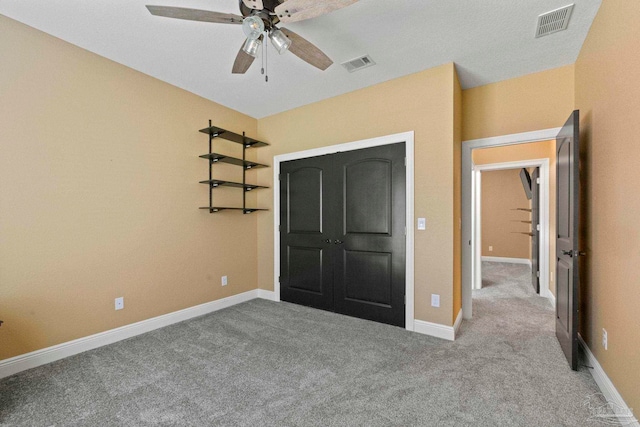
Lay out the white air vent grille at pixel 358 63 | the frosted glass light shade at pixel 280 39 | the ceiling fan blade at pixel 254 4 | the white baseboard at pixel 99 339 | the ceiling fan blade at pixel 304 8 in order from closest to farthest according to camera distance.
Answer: the ceiling fan blade at pixel 304 8 < the ceiling fan blade at pixel 254 4 < the frosted glass light shade at pixel 280 39 < the white baseboard at pixel 99 339 < the white air vent grille at pixel 358 63

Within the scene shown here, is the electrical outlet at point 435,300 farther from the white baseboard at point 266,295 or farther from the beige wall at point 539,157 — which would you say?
the white baseboard at point 266,295

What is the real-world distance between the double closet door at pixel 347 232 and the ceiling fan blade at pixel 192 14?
78.0 inches

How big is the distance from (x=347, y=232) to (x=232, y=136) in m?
1.94

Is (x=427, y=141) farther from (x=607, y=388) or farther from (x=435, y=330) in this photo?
(x=607, y=388)

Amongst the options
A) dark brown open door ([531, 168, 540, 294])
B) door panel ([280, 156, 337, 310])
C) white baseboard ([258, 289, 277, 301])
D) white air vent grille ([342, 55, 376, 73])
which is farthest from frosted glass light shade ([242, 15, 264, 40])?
dark brown open door ([531, 168, 540, 294])

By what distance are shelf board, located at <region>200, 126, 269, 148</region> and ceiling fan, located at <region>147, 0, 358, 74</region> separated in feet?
5.35

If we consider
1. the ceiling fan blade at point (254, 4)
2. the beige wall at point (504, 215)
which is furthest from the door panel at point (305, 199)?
the beige wall at point (504, 215)

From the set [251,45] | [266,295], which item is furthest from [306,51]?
[266,295]

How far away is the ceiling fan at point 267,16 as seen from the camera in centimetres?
156

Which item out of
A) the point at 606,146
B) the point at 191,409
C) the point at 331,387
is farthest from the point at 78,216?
the point at 606,146

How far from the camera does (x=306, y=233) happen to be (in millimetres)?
3812

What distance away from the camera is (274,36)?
6.02ft

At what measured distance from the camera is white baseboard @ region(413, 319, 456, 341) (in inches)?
108

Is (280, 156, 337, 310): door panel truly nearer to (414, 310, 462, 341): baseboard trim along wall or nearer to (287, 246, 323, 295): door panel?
(287, 246, 323, 295): door panel
